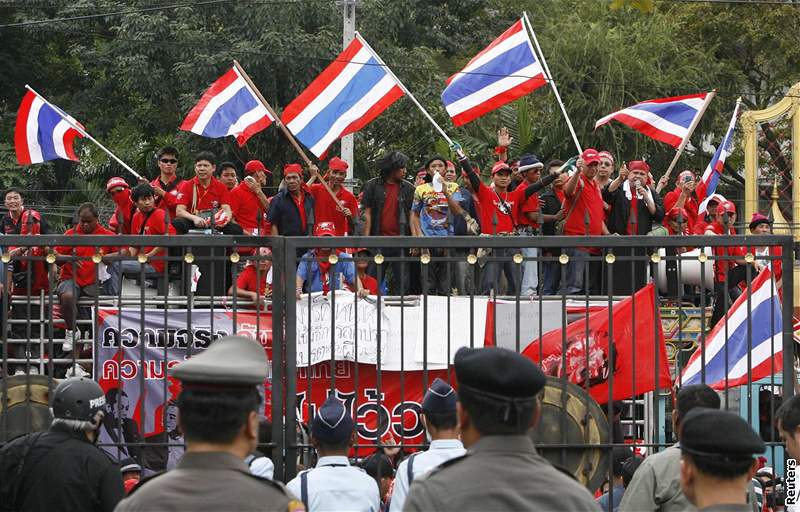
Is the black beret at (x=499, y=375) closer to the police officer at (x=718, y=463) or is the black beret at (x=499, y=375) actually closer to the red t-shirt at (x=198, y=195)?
the police officer at (x=718, y=463)

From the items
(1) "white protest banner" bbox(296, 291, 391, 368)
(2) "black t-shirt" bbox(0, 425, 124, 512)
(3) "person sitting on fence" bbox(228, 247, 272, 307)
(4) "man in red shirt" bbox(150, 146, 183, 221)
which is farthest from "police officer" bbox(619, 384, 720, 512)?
(4) "man in red shirt" bbox(150, 146, 183, 221)

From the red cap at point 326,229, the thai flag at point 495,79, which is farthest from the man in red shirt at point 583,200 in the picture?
the red cap at point 326,229

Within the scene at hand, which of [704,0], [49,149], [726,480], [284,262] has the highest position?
[704,0]

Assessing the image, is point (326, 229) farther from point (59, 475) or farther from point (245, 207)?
point (59, 475)

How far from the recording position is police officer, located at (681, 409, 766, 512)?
429 cm

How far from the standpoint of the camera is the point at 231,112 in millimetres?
13062

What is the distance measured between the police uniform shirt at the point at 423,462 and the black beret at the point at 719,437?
68.5 inches

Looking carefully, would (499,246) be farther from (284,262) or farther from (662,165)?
(662,165)

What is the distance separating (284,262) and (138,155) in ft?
73.7

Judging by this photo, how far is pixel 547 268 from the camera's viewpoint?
35.1 ft

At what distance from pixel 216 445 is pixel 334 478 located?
213cm

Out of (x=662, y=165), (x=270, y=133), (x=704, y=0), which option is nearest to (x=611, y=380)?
(x=270, y=133)

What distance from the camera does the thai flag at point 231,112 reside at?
13.0 m

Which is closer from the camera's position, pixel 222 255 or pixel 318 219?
pixel 222 255
